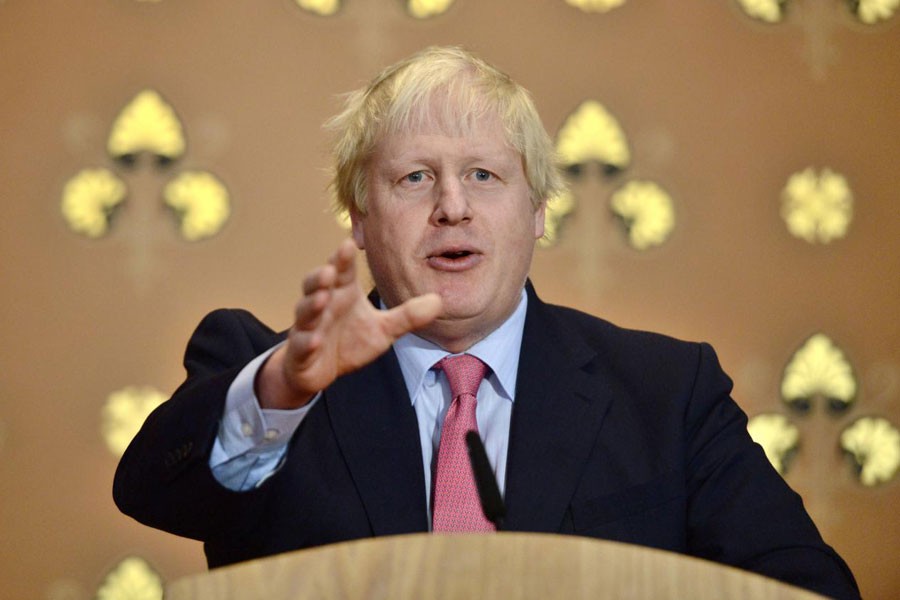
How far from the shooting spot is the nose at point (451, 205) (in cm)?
153

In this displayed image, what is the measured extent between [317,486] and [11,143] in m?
1.18

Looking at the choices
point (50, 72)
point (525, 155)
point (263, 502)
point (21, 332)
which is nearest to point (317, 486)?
point (263, 502)

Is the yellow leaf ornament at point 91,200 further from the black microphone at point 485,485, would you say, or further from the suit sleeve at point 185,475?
the black microphone at point 485,485

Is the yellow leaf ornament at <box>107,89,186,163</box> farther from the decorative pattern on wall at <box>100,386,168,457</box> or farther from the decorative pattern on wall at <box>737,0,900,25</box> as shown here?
the decorative pattern on wall at <box>737,0,900,25</box>

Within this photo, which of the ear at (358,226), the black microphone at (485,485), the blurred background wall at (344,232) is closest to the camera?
the black microphone at (485,485)

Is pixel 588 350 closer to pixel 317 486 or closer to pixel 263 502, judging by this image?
pixel 317 486

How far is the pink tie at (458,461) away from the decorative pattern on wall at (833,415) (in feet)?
3.51

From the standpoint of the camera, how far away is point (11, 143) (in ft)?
7.54

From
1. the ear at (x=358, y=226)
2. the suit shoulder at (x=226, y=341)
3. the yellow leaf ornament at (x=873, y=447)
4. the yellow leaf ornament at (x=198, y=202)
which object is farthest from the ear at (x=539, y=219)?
the yellow leaf ornament at (x=873, y=447)

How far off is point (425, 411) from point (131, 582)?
102 cm

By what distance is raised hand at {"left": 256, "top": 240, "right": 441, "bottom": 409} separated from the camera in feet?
3.37

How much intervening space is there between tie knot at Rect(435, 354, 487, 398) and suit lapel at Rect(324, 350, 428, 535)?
2.2 inches

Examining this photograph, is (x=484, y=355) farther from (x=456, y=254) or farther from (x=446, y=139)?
(x=446, y=139)

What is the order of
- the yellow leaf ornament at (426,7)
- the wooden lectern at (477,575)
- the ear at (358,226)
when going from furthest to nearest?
the yellow leaf ornament at (426,7), the ear at (358,226), the wooden lectern at (477,575)
